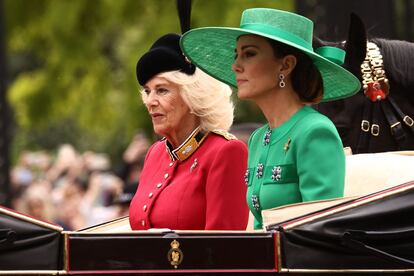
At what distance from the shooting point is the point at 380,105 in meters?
5.67

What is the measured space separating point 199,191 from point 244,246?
105 cm

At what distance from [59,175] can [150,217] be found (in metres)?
11.9

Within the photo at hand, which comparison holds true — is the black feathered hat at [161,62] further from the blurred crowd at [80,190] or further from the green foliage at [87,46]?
Result: the green foliage at [87,46]

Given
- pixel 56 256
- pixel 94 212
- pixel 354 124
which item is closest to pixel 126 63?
pixel 94 212

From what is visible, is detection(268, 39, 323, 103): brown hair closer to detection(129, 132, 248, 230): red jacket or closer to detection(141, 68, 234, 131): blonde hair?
detection(129, 132, 248, 230): red jacket

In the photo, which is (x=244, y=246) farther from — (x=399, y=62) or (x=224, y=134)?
(x=399, y=62)

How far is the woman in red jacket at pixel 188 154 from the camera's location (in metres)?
5.20

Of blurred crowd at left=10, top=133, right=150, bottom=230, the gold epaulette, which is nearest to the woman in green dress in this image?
the gold epaulette

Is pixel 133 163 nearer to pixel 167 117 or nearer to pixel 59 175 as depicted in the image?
pixel 59 175

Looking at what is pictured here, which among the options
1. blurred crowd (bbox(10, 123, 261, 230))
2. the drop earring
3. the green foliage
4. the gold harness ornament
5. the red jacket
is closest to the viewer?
the drop earring

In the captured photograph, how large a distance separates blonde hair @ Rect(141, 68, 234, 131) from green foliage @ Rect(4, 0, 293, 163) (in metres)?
7.66

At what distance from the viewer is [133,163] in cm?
1225

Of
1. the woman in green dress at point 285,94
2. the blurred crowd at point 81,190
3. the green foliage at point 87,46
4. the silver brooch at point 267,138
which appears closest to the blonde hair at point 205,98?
the woman in green dress at point 285,94

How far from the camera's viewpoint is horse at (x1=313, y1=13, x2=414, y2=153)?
18.3 feet
